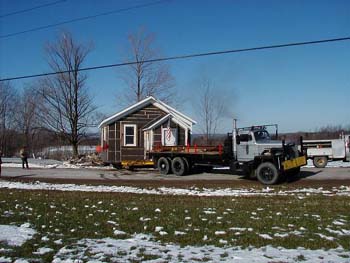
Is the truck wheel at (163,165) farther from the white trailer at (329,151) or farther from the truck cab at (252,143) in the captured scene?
the white trailer at (329,151)

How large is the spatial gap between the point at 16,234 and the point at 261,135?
1334cm

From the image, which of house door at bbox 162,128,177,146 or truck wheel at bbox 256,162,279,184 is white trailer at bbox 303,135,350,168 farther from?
truck wheel at bbox 256,162,279,184

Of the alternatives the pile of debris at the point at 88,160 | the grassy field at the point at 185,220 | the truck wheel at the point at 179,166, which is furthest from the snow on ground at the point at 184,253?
the pile of debris at the point at 88,160

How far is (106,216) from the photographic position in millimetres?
10023

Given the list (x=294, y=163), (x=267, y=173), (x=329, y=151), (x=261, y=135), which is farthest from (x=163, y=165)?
(x=329, y=151)

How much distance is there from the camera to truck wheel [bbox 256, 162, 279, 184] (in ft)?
60.3

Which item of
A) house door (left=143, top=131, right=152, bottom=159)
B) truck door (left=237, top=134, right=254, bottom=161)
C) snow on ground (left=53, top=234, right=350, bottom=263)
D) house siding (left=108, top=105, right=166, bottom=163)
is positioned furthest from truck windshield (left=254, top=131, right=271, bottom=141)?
snow on ground (left=53, top=234, right=350, bottom=263)

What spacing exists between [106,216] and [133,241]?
256 cm

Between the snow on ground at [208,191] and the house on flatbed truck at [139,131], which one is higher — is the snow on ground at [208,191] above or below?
below

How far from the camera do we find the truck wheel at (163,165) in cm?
2409

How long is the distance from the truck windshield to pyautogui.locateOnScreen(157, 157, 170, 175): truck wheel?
19.9ft

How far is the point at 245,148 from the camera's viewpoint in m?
19.6

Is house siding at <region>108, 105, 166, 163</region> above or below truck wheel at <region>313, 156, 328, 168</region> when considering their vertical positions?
above

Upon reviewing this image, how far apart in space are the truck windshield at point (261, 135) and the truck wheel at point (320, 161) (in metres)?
8.51
